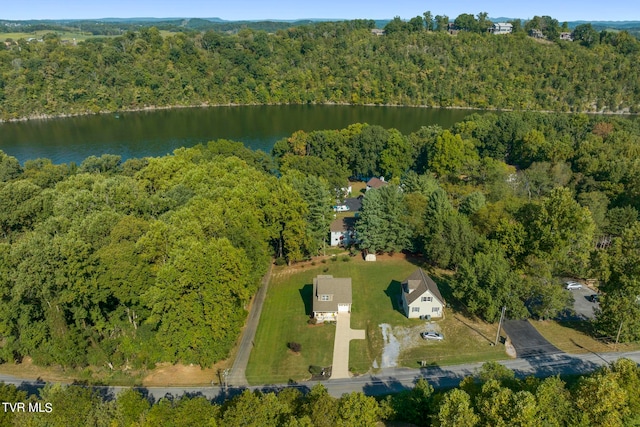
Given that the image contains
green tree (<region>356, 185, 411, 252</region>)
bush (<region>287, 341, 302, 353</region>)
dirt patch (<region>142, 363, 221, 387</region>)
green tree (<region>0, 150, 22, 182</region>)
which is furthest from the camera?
green tree (<region>0, 150, 22, 182</region>)

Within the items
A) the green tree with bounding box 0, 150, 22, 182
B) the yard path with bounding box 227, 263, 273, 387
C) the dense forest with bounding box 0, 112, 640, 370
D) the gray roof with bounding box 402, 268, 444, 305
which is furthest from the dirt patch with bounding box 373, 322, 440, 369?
the green tree with bounding box 0, 150, 22, 182

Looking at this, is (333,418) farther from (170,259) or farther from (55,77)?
(55,77)

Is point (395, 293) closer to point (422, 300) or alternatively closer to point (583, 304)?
point (422, 300)

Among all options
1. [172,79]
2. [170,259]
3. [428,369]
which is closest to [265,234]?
[170,259]

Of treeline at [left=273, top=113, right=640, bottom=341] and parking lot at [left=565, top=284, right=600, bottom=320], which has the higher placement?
treeline at [left=273, top=113, right=640, bottom=341]

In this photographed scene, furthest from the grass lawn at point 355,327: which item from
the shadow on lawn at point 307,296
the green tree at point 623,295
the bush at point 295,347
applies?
the green tree at point 623,295

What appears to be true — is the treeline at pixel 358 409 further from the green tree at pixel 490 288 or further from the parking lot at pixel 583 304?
the parking lot at pixel 583 304

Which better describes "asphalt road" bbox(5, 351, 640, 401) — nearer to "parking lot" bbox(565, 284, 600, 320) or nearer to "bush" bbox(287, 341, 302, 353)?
"bush" bbox(287, 341, 302, 353)
